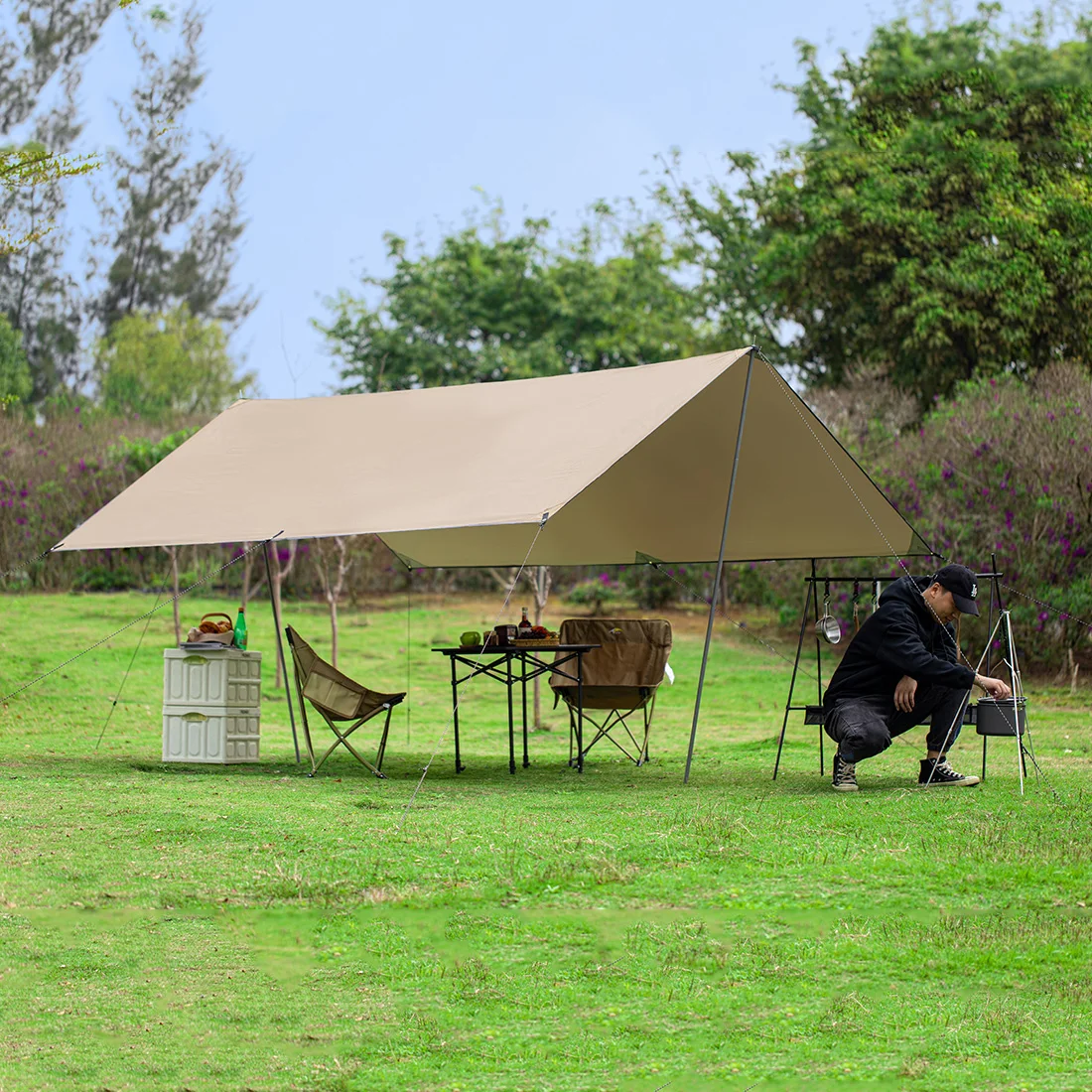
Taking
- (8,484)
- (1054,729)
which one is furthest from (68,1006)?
(8,484)

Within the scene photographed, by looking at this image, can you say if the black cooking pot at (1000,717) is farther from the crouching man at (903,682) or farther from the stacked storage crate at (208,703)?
the stacked storage crate at (208,703)

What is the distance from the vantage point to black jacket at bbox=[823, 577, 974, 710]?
5375 millimetres

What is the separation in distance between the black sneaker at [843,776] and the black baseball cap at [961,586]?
0.73 metres

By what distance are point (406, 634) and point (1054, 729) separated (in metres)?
7.35

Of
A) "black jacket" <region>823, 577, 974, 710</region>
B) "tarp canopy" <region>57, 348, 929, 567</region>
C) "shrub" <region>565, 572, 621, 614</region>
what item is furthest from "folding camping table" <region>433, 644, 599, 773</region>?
"shrub" <region>565, 572, 621, 614</region>

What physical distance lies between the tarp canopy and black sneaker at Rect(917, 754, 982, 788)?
54.7 inches

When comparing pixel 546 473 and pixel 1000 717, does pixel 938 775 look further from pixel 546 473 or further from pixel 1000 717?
pixel 546 473

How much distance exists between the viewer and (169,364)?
2808 centimetres

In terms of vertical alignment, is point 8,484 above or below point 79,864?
above

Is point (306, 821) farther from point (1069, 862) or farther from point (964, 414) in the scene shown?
point (964, 414)

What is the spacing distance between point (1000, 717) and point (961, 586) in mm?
519

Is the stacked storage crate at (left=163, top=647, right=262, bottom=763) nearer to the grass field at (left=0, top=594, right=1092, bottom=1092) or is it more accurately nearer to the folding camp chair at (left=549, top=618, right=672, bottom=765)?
the grass field at (left=0, top=594, right=1092, bottom=1092)

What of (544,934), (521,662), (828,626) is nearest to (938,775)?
(828,626)

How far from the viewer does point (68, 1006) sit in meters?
3.10
